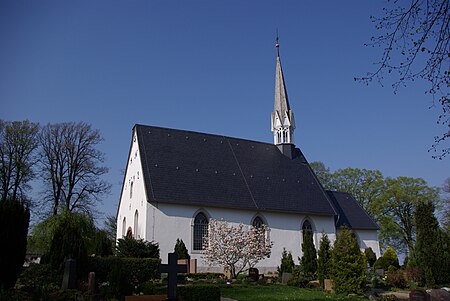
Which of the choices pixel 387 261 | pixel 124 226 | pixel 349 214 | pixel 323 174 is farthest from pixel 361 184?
pixel 124 226

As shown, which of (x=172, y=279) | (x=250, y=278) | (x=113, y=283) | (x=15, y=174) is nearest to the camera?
(x=172, y=279)

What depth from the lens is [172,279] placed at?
11039 mm

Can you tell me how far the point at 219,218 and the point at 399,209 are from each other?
93.8ft

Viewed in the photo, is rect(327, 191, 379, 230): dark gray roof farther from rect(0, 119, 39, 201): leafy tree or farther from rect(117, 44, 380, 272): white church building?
rect(0, 119, 39, 201): leafy tree

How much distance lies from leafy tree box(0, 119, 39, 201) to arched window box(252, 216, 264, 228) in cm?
1797

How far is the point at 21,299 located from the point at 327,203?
25905 millimetres

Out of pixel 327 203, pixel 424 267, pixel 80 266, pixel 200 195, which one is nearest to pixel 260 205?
pixel 200 195

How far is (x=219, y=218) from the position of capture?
93.0ft

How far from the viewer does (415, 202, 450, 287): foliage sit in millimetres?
19609

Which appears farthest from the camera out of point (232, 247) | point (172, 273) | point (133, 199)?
point (133, 199)

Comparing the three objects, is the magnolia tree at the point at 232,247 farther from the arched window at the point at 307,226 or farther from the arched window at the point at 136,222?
the arched window at the point at 307,226

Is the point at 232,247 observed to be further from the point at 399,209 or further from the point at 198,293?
the point at 399,209

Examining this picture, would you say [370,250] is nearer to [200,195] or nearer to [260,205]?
[260,205]

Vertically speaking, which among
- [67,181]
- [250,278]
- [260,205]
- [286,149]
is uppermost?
[286,149]
